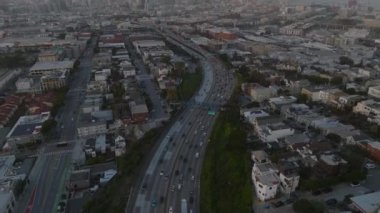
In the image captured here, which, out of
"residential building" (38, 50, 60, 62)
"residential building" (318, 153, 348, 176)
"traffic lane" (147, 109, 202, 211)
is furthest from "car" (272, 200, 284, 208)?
"residential building" (38, 50, 60, 62)

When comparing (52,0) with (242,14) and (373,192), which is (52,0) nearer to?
(242,14)

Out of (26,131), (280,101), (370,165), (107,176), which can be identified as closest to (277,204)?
(370,165)

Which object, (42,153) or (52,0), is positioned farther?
(52,0)

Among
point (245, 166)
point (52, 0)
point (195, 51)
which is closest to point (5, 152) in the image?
point (245, 166)

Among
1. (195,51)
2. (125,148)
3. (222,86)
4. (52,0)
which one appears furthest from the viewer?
(52,0)

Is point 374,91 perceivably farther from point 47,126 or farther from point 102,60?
point 102,60

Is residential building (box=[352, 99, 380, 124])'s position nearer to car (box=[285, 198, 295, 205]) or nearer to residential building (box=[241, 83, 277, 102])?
residential building (box=[241, 83, 277, 102])

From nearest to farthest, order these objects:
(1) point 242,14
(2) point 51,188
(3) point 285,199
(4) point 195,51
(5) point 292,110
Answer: (3) point 285,199 → (2) point 51,188 → (5) point 292,110 → (4) point 195,51 → (1) point 242,14

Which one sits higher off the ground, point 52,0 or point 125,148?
point 52,0
